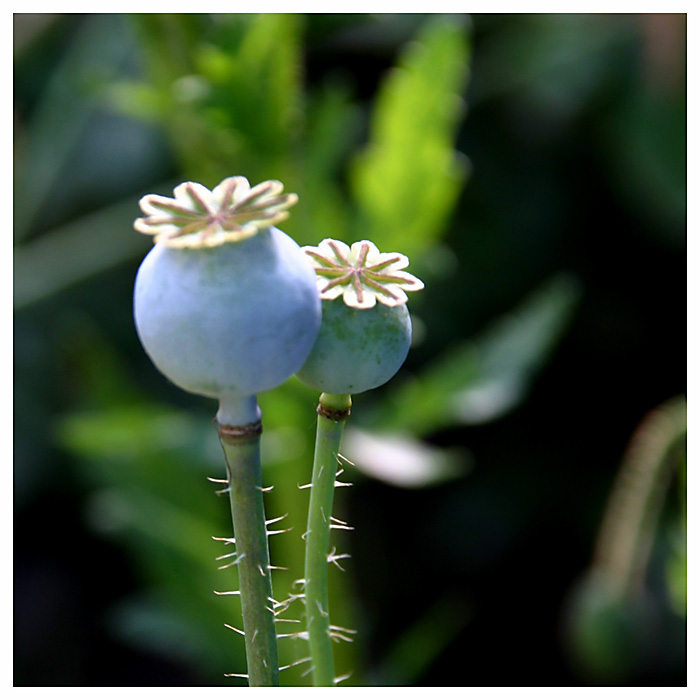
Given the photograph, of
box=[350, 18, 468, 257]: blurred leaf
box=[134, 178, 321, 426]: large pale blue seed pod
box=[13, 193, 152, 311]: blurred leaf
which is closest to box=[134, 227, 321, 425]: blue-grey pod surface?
box=[134, 178, 321, 426]: large pale blue seed pod

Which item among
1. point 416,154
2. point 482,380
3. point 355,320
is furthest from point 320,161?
point 355,320

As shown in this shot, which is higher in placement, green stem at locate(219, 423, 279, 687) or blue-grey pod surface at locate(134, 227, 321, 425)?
blue-grey pod surface at locate(134, 227, 321, 425)

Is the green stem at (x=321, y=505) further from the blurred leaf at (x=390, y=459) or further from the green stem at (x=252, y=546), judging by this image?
the blurred leaf at (x=390, y=459)

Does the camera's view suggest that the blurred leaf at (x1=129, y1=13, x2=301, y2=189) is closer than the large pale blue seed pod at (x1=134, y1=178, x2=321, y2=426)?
No

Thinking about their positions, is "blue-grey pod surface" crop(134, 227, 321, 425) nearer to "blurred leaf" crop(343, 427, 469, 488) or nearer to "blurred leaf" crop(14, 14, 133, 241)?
"blurred leaf" crop(343, 427, 469, 488)

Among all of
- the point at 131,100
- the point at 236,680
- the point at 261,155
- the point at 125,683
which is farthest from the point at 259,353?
the point at 125,683

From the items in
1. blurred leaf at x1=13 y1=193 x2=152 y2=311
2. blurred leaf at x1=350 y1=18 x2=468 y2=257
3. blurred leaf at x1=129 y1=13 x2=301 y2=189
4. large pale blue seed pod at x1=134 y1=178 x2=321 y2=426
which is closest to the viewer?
large pale blue seed pod at x1=134 y1=178 x2=321 y2=426

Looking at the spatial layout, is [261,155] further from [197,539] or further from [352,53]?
[352,53]

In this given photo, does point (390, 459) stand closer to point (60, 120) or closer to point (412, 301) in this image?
point (412, 301)

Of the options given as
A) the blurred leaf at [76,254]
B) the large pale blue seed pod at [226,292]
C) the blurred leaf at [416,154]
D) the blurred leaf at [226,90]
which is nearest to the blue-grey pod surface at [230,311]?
the large pale blue seed pod at [226,292]
